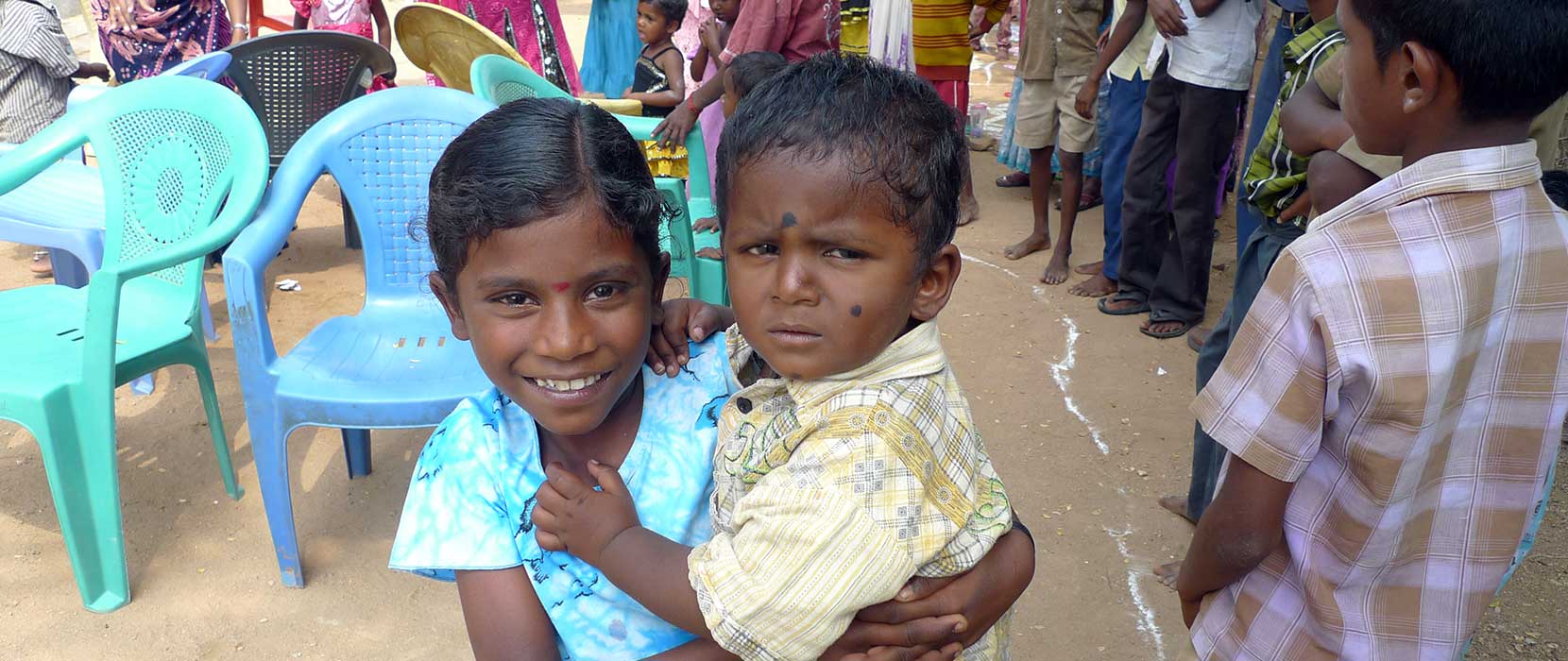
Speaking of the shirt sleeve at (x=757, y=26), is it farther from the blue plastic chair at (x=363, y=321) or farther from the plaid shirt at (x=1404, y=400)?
the plaid shirt at (x=1404, y=400)

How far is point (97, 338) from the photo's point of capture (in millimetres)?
2527

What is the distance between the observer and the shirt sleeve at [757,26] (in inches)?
187

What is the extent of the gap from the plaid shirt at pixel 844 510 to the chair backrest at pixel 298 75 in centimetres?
429

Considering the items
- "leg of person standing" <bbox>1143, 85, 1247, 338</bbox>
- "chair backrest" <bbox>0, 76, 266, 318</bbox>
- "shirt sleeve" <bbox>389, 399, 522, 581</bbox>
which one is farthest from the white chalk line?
"chair backrest" <bbox>0, 76, 266, 318</bbox>

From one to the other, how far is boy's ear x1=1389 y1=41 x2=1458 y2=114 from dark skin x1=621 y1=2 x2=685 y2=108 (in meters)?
3.94

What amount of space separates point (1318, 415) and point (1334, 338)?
0.36 ft

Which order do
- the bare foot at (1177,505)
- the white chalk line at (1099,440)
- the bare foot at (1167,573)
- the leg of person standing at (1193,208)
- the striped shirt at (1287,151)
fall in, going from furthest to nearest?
the leg of person standing at (1193,208)
the bare foot at (1177,505)
the bare foot at (1167,573)
the white chalk line at (1099,440)
the striped shirt at (1287,151)

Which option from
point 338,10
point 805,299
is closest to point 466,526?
point 805,299

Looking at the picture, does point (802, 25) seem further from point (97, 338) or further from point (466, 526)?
point (466, 526)

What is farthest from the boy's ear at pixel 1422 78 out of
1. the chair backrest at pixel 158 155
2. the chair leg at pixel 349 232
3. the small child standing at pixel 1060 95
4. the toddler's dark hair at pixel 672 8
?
the chair leg at pixel 349 232

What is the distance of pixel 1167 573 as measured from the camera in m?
2.82

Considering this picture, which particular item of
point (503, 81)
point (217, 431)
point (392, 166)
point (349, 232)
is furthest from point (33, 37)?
point (392, 166)

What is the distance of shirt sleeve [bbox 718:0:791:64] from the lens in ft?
15.6

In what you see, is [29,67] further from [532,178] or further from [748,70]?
[532,178]
